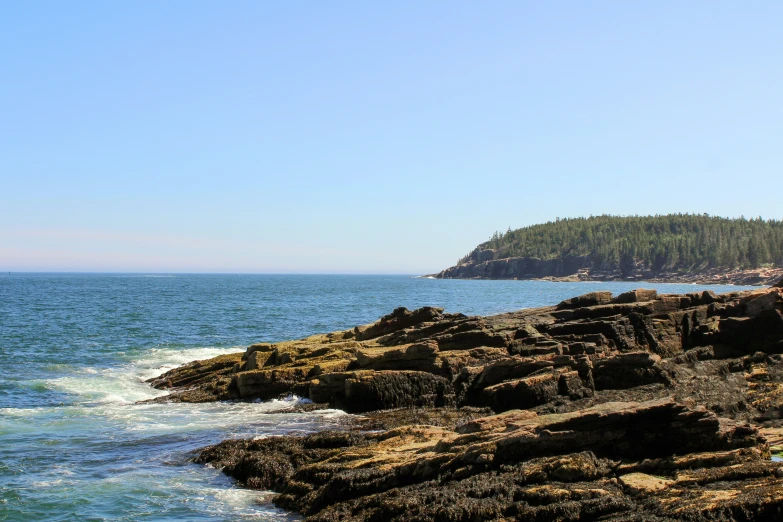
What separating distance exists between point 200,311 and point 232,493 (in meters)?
66.1

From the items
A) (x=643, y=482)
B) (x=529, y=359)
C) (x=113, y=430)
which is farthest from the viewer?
(x=529, y=359)

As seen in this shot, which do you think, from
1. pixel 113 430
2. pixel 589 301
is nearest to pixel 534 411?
pixel 589 301

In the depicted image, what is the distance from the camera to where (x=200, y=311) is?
7938cm

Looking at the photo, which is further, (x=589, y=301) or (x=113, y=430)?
(x=589, y=301)

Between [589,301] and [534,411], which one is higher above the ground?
[589,301]

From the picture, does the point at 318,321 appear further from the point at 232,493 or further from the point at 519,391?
the point at 232,493

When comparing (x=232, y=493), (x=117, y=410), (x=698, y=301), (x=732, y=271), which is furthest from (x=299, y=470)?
(x=732, y=271)

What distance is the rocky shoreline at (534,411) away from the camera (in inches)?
504

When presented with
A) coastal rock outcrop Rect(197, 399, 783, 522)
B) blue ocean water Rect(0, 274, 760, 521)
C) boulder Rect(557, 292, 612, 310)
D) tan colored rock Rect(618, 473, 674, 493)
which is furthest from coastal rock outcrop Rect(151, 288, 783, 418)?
tan colored rock Rect(618, 473, 674, 493)

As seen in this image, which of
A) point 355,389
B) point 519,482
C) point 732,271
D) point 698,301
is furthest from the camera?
point 732,271

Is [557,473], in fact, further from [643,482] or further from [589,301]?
[589,301]

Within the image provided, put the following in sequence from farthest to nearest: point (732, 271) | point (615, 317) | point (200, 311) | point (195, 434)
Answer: point (732, 271) → point (200, 311) → point (615, 317) → point (195, 434)

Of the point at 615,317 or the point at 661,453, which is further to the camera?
the point at 615,317

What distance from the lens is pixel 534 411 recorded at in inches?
799
